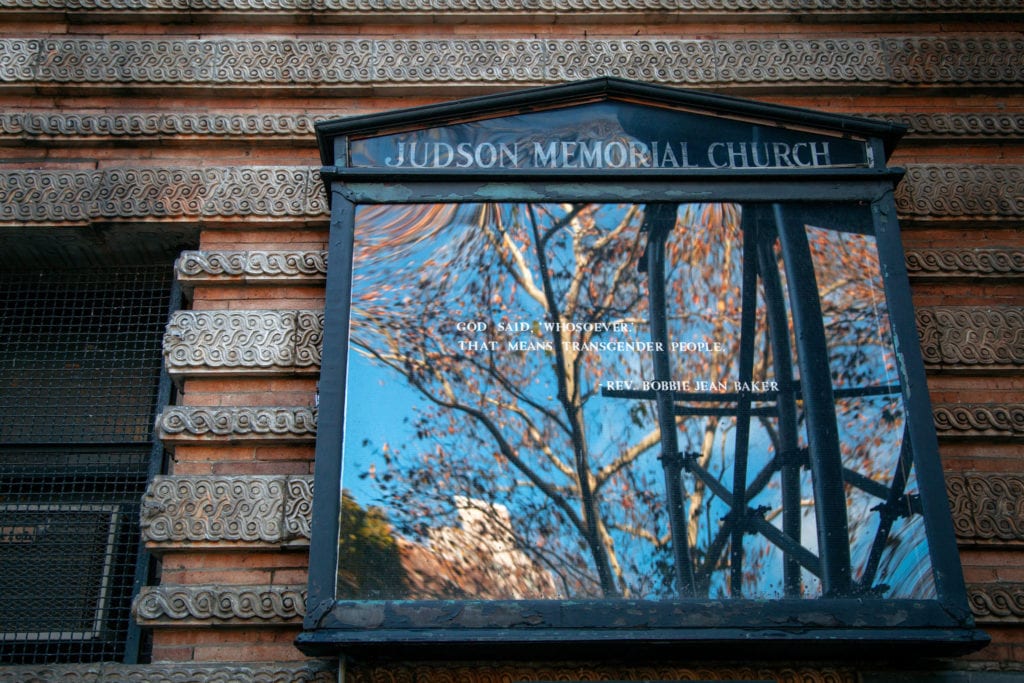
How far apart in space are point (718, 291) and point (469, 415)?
1.56 metres

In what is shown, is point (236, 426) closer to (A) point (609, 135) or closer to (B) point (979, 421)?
(A) point (609, 135)

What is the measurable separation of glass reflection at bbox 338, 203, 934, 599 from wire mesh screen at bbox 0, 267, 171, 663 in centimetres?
189

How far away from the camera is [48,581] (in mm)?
6473

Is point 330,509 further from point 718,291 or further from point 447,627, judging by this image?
point 718,291

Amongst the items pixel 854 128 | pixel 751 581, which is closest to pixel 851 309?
pixel 854 128

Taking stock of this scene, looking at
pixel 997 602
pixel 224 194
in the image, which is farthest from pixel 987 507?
pixel 224 194

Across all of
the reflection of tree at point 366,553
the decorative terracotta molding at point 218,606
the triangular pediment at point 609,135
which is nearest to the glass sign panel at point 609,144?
the triangular pediment at point 609,135

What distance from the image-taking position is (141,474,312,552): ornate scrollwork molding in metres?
6.05

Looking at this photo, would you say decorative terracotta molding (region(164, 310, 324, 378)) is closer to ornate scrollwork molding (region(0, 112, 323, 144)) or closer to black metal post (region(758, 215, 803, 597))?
ornate scrollwork molding (region(0, 112, 323, 144))

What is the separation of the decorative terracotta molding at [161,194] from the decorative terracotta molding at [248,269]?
30 cm

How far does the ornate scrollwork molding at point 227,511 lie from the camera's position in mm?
6051

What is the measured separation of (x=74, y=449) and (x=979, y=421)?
18.1ft

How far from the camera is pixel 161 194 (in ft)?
23.1

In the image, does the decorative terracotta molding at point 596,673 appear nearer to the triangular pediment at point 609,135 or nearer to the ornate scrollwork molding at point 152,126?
the triangular pediment at point 609,135
